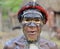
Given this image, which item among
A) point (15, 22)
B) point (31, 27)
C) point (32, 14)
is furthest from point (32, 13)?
point (15, 22)

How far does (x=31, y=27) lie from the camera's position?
2652 millimetres

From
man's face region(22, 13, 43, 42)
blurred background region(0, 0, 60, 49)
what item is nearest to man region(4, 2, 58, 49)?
man's face region(22, 13, 43, 42)

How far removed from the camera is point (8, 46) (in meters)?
2.91

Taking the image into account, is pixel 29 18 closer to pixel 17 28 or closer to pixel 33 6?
pixel 33 6

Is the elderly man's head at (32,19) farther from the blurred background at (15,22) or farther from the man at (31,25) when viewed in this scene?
the blurred background at (15,22)

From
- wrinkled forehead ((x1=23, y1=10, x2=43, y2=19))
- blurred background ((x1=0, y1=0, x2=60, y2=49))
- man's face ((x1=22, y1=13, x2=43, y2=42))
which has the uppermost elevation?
wrinkled forehead ((x1=23, y1=10, x2=43, y2=19))

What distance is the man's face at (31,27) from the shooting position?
8.73 feet

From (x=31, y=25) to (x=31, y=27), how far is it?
16 millimetres

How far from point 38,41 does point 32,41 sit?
0.08 meters

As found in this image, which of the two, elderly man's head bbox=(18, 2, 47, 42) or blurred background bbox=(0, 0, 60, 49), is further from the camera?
blurred background bbox=(0, 0, 60, 49)

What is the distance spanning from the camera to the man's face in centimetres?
266

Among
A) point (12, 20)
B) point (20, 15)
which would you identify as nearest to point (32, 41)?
point (20, 15)

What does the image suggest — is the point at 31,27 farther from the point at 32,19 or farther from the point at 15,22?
the point at 15,22

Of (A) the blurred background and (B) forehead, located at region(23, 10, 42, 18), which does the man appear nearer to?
(B) forehead, located at region(23, 10, 42, 18)
